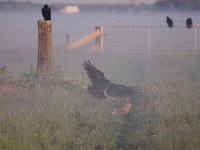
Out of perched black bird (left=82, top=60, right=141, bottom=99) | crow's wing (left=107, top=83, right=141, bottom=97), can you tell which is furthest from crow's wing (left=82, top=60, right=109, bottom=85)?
crow's wing (left=107, top=83, right=141, bottom=97)

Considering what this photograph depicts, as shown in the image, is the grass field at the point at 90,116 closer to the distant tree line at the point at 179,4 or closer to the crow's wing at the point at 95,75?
the crow's wing at the point at 95,75

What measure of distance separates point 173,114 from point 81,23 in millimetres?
49384

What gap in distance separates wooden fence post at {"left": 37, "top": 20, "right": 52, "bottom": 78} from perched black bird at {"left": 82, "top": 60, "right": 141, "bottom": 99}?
148 centimetres

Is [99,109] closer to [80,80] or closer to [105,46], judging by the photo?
[80,80]

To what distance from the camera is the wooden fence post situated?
1445 centimetres

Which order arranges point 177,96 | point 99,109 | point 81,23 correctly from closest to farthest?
point 99,109
point 177,96
point 81,23

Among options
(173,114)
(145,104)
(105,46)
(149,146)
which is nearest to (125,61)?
(105,46)

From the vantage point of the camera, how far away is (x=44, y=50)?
1450 centimetres

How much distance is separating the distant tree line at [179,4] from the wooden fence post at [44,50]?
23.1m

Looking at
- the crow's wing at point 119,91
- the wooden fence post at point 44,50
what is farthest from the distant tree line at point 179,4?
the crow's wing at point 119,91

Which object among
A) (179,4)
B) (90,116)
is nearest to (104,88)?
(90,116)

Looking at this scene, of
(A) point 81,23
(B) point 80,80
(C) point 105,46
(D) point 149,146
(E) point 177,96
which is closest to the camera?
(D) point 149,146

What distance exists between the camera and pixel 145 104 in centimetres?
1230

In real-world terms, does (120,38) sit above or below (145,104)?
above
